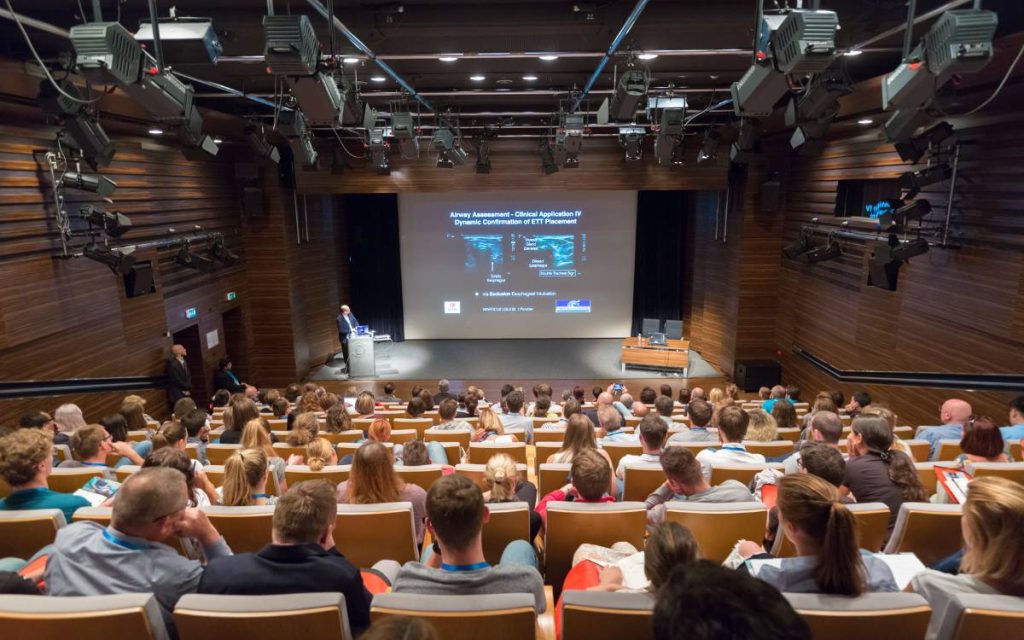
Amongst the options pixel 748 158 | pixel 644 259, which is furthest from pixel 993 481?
pixel 644 259

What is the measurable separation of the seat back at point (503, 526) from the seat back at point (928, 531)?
66.7 inches

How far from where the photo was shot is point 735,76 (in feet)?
24.4

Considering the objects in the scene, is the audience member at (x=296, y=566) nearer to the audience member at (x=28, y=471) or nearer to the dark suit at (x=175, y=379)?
the audience member at (x=28, y=471)

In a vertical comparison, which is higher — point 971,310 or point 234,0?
point 234,0

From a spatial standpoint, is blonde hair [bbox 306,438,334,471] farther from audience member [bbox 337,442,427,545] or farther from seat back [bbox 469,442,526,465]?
seat back [bbox 469,442,526,465]

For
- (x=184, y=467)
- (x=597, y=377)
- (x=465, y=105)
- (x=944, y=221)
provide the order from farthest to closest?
(x=597, y=377), (x=465, y=105), (x=944, y=221), (x=184, y=467)

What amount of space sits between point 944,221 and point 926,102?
3.42m

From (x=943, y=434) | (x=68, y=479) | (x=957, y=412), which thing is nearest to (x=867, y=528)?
(x=943, y=434)

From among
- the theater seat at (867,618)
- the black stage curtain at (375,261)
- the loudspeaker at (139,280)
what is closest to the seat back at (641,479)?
the theater seat at (867,618)

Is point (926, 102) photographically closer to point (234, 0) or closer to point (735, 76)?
point (735, 76)

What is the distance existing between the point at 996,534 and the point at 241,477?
10.2ft

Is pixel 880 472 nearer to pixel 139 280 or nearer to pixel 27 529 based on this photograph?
pixel 27 529

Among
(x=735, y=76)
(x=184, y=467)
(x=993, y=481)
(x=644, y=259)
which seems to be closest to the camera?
(x=993, y=481)

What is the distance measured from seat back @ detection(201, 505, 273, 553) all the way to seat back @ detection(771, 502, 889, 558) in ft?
7.73
